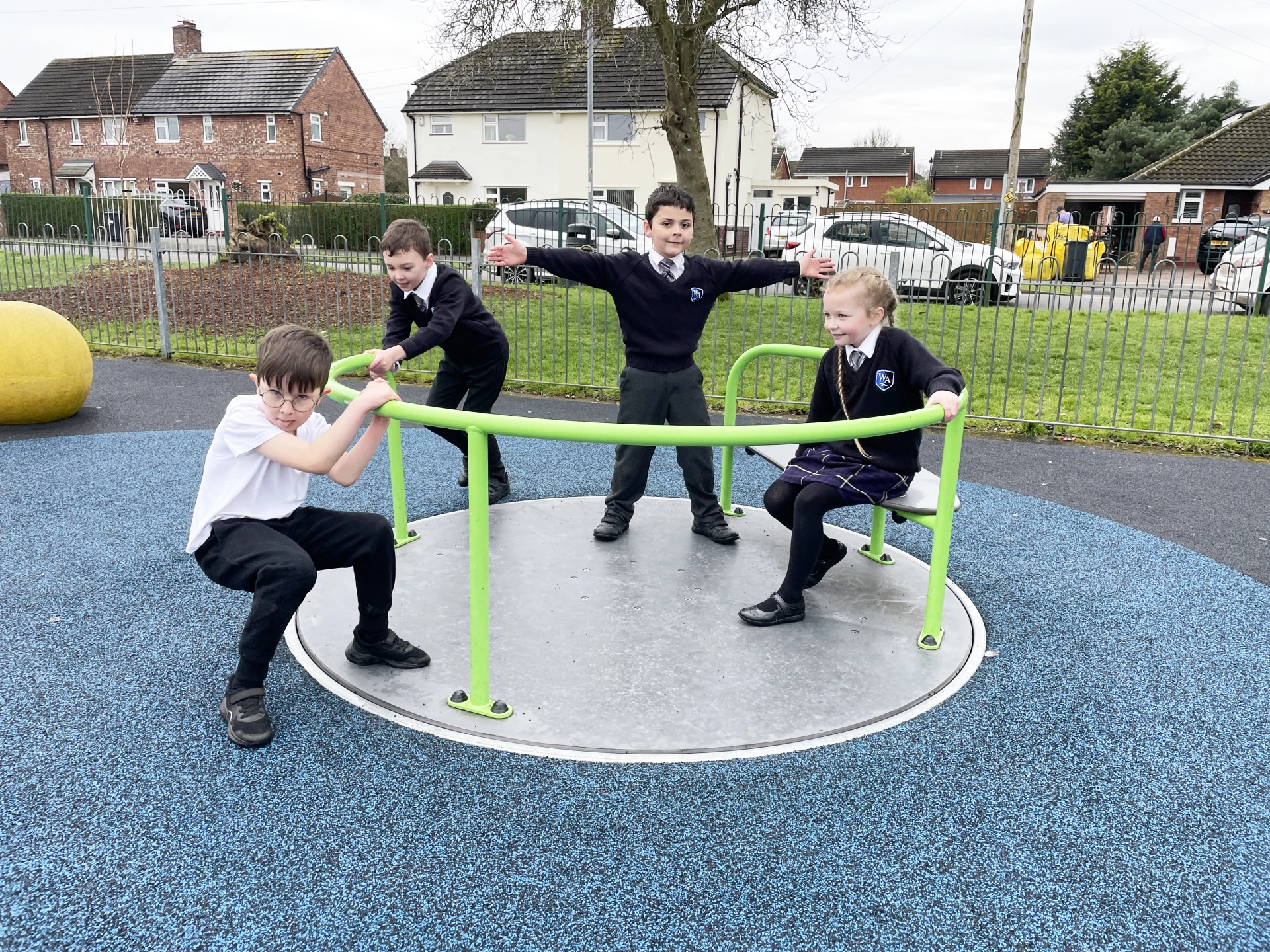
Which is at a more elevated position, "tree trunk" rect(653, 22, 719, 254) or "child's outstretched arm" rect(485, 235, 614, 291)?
"tree trunk" rect(653, 22, 719, 254)

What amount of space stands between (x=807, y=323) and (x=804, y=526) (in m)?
8.09

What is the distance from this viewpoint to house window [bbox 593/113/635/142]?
34.8 metres

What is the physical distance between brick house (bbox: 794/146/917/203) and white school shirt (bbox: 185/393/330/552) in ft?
271

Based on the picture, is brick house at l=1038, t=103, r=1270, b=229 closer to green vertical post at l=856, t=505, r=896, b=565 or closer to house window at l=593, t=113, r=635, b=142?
house window at l=593, t=113, r=635, b=142

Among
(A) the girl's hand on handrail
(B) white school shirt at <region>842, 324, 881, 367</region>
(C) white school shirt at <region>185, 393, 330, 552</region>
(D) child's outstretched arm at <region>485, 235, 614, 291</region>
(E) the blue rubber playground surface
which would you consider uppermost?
(D) child's outstretched arm at <region>485, 235, 614, 291</region>

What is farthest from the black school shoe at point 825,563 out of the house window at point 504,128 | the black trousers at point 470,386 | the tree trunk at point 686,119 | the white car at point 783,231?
the house window at point 504,128

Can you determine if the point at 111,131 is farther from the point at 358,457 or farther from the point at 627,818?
the point at 627,818

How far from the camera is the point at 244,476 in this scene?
2.82 metres

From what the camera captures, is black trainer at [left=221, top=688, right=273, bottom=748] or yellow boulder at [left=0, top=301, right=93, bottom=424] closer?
black trainer at [left=221, top=688, right=273, bottom=748]

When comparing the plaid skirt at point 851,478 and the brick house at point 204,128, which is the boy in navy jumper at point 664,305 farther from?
the brick house at point 204,128

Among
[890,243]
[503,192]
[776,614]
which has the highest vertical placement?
[503,192]

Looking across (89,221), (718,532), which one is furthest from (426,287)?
(89,221)

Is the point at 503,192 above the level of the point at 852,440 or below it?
above

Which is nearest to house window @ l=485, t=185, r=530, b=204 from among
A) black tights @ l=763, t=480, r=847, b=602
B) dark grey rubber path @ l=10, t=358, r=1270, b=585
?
dark grey rubber path @ l=10, t=358, r=1270, b=585
